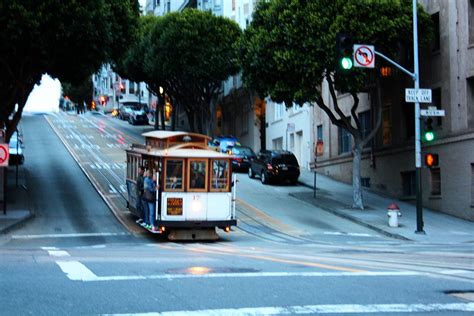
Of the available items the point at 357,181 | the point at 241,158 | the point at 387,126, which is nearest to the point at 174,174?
the point at 357,181

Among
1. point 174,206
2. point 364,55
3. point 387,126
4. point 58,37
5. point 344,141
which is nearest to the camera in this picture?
point 174,206

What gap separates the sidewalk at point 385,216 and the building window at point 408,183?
24.1 inches

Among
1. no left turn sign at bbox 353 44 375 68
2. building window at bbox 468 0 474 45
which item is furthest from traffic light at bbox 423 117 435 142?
building window at bbox 468 0 474 45

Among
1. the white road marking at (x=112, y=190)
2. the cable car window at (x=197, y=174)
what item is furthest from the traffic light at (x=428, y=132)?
the white road marking at (x=112, y=190)

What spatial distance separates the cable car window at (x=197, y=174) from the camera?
19.1 meters

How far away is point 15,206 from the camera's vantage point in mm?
27047

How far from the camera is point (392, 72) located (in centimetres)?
3212

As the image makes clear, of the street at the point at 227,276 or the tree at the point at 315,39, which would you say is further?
the tree at the point at 315,39

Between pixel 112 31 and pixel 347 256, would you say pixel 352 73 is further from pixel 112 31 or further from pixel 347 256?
pixel 347 256

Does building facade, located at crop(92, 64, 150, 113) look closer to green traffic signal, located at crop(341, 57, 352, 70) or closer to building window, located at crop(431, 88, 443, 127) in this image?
building window, located at crop(431, 88, 443, 127)

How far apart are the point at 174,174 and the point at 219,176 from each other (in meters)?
1.38

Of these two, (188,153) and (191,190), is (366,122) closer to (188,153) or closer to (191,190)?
(188,153)

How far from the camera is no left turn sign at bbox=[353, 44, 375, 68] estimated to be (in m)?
22.1

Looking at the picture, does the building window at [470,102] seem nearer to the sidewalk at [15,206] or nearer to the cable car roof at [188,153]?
the cable car roof at [188,153]
